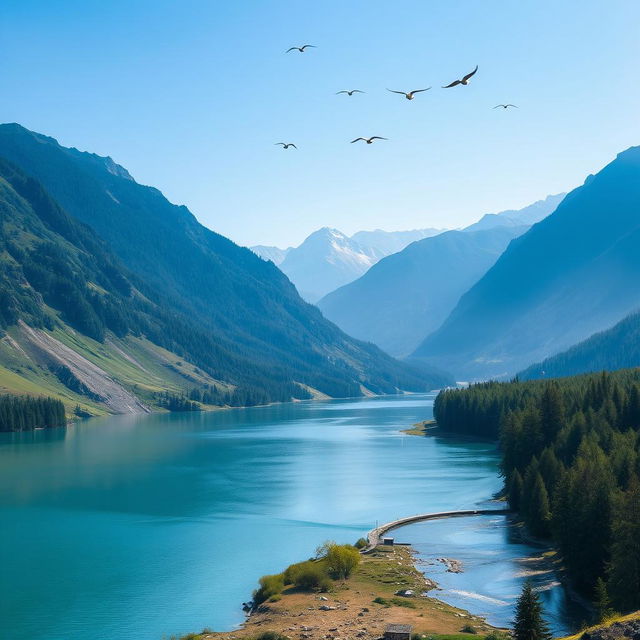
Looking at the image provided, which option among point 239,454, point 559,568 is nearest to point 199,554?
point 559,568

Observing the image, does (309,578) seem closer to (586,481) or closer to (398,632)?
(398,632)

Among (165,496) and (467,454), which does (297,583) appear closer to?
(165,496)

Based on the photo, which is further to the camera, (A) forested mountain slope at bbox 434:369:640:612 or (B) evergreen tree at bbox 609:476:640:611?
(A) forested mountain slope at bbox 434:369:640:612

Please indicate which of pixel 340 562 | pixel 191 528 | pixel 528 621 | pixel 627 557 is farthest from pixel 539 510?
pixel 528 621

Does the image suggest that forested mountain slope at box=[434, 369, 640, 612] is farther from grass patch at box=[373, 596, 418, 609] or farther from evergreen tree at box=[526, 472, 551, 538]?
grass patch at box=[373, 596, 418, 609]

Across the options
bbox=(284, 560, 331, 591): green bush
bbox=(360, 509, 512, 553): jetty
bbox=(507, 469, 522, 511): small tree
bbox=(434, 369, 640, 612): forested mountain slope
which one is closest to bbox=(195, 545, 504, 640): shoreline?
bbox=(284, 560, 331, 591): green bush
